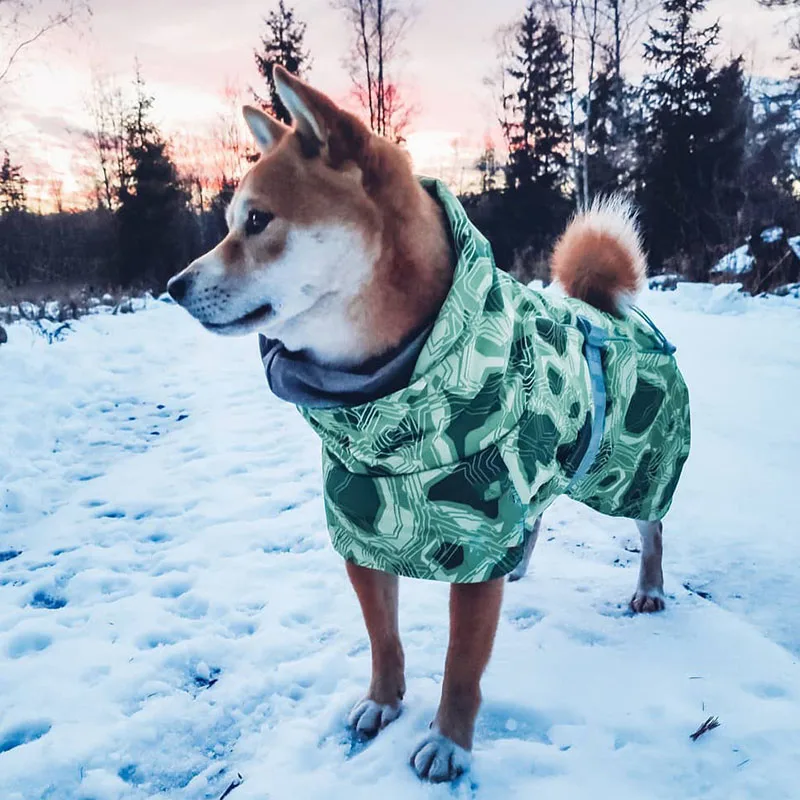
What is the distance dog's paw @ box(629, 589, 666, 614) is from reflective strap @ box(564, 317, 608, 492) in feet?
1.84

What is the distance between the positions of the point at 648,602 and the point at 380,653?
1.06 metres

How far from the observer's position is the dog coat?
1532mm

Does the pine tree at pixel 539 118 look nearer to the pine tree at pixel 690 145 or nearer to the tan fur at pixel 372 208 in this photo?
the pine tree at pixel 690 145

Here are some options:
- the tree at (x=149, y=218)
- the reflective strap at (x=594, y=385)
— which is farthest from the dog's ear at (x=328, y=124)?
the tree at (x=149, y=218)

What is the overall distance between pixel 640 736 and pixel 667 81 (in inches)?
671

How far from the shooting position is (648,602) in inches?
88.7

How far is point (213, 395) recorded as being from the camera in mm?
5852

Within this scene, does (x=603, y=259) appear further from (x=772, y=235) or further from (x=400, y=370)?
(x=772, y=235)

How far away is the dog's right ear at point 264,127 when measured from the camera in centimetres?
210

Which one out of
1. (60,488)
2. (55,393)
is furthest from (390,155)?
(55,393)

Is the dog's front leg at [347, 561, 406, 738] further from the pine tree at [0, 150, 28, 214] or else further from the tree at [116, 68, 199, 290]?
the pine tree at [0, 150, 28, 214]

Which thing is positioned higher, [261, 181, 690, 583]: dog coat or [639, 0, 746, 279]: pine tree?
[639, 0, 746, 279]: pine tree

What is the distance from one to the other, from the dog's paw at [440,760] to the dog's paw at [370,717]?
0.55 feet

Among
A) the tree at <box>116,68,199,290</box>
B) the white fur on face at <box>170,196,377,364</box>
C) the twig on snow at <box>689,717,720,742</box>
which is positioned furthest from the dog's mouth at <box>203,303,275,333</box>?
the tree at <box>116,68,199,290</box>
